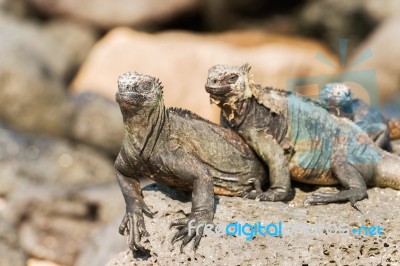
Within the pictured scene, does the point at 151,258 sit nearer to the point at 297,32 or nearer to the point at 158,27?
the point at 158,27

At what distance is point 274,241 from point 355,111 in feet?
5.02

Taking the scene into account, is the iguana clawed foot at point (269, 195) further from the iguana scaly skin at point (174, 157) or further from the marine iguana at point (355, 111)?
the marine iguana at point (355, 111)

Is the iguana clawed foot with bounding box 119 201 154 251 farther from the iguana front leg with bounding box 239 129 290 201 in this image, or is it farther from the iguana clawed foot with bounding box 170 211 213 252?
the iguana front leg with bounding box 239 129 290 201

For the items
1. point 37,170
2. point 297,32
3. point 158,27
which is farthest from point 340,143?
point 297,32

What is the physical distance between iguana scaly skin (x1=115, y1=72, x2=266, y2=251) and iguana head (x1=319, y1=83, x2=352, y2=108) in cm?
78

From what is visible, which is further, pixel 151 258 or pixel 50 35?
pixel 50 35

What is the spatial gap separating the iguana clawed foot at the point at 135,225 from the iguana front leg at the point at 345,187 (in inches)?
43.4

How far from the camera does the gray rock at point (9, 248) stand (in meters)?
8.88

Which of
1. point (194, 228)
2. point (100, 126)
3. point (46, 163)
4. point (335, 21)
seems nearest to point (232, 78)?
point (194, 228)

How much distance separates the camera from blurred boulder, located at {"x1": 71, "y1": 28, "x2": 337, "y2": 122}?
1357 cm

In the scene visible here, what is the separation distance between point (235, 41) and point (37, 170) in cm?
718

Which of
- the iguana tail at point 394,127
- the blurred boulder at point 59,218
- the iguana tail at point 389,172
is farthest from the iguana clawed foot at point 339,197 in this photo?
the blurred boulder at point 59,218

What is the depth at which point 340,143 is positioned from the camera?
19.1ft

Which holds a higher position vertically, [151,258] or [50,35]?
[50,35]
